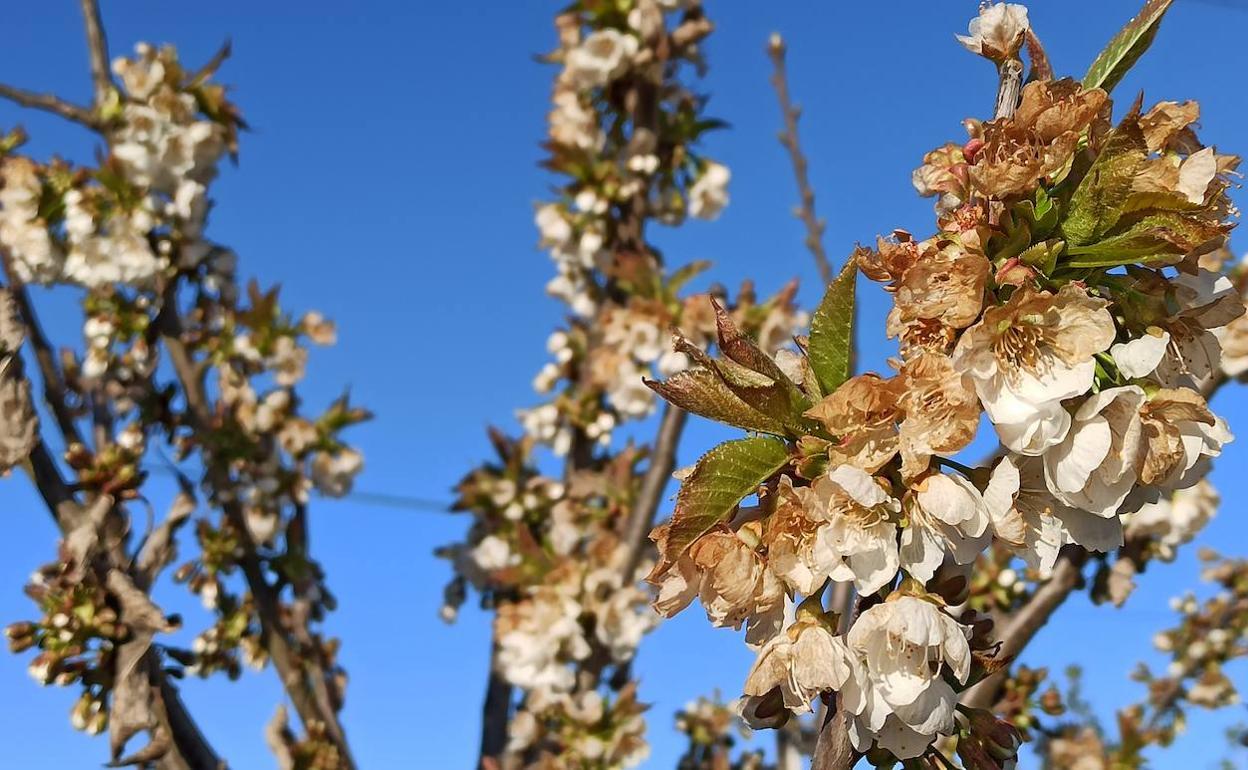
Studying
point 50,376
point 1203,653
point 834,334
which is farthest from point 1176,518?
point 50,376

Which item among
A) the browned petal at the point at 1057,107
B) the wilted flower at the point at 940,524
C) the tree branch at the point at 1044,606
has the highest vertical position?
the tree branch at the point at 1044,606

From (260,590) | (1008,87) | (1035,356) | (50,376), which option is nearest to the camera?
(1035,356)

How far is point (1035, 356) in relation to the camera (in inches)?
26.1

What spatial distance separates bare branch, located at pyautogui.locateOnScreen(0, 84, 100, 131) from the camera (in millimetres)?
2206

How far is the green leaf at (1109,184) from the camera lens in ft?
2.28

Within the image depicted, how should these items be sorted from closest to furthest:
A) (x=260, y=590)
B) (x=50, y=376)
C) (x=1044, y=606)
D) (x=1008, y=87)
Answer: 1. (x=1008, y=87)
2. (x=1044, y=606)
3. (x=50, y=376)
4. (x=260, y=590)

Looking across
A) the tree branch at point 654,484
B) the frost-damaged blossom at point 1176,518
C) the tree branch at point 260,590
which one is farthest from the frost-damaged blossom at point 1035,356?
the tree branch at point 260,590

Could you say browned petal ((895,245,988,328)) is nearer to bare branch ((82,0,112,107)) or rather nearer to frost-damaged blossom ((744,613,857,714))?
frost-damaged blossom ((744,613,857,714))

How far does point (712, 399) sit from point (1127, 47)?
39cm

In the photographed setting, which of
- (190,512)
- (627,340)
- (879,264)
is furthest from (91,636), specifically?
(879,264)

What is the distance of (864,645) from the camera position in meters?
0.70

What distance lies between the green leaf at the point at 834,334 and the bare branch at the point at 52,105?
2.11 meters

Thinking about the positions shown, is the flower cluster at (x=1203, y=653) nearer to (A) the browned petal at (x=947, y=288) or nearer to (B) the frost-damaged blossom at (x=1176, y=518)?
(B) the frost-damaged blossom at (x=1176, y=518)

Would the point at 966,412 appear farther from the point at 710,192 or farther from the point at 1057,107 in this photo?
the point at 710,192
